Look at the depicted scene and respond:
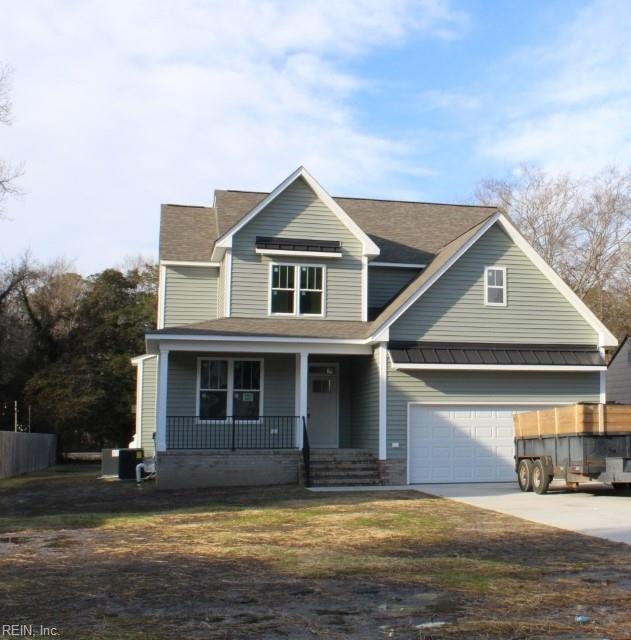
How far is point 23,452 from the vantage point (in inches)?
1195

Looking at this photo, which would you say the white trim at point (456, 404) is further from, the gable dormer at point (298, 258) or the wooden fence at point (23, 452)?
the wooden fence at point (23, 452)

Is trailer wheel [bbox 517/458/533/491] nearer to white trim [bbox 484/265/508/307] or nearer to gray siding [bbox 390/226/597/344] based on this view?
gray siding [bbox 390/226/597/344]

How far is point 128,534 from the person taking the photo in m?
11.7

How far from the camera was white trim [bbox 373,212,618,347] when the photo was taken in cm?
2081

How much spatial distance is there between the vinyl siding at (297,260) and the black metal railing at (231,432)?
2.91 meters

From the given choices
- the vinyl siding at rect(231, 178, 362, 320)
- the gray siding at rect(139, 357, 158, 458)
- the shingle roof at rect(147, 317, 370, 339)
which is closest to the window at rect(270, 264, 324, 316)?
the vinyl siding at rect(231, 178, 362, 320)

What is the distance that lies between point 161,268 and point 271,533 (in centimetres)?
1261

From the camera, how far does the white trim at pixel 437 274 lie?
20281 millimetres

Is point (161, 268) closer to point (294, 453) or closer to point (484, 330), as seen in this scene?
point (294, 453)

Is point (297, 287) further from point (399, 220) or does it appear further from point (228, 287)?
point (399, 220)

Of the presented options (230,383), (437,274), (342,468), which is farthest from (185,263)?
(342,468)

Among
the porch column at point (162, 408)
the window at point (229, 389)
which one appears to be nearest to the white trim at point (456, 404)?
the window at point (229, 389)

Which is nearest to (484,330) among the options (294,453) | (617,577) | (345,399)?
(345,399)

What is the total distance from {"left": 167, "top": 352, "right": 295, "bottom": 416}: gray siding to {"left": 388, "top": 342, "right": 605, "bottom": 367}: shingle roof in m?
3.37
